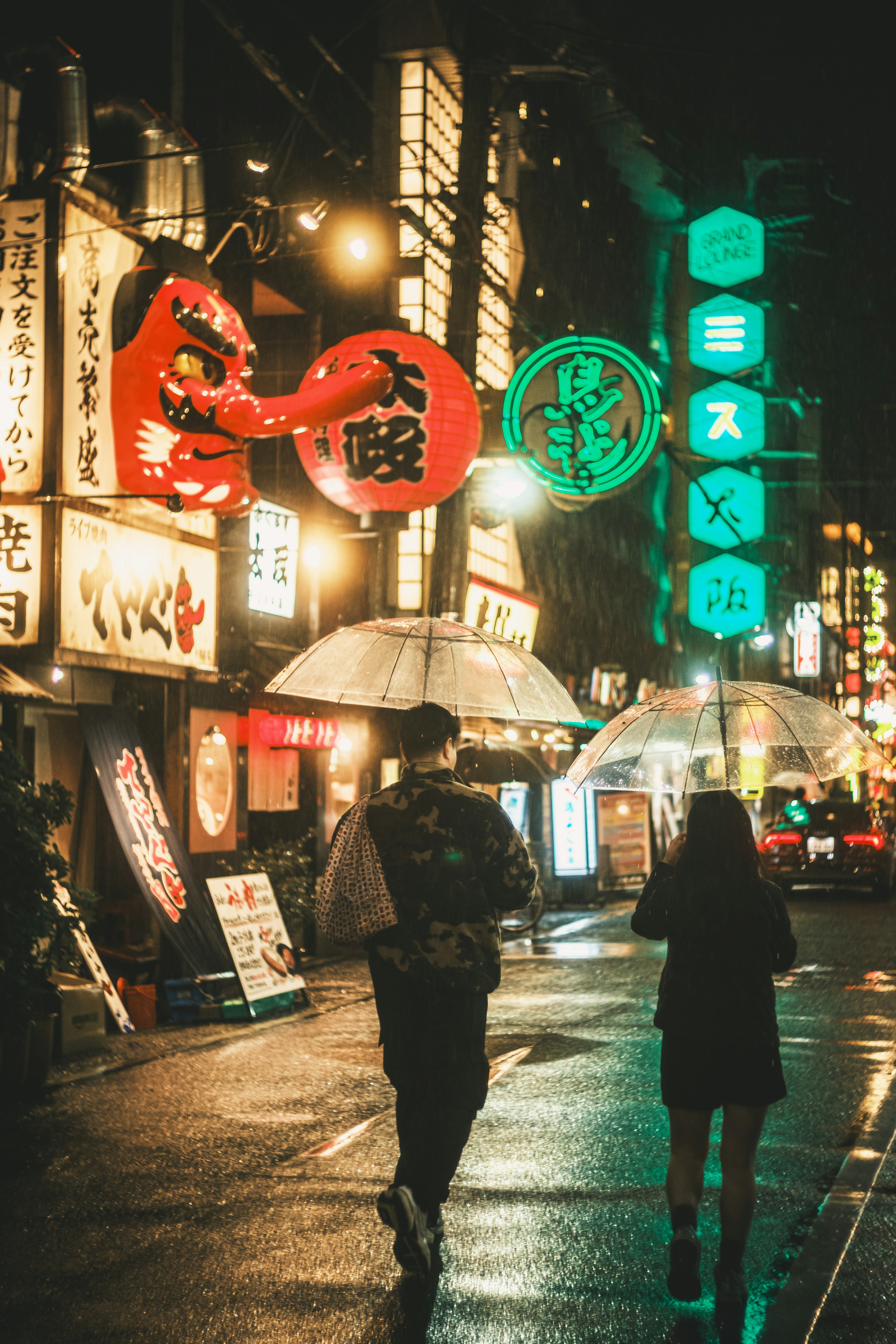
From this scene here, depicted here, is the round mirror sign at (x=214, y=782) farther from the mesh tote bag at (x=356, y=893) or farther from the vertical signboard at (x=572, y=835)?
the vertical signboard at (x=572, y=835)

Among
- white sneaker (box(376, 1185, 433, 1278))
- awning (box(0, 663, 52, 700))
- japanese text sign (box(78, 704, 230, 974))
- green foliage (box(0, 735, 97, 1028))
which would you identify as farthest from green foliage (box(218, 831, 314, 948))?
white sneaker (box(376, 1185, 433, 1278))

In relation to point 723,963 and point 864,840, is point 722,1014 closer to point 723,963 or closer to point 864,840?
point 723,963

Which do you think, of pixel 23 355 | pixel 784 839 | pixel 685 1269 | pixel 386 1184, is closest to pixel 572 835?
pixel 784 839

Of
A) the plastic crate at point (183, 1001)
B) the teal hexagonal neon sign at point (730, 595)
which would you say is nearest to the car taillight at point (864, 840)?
the teal hexagonal neon sign at point (730, 595)

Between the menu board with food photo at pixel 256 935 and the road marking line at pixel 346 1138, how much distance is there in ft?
11.4

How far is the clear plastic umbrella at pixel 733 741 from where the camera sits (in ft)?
20.4

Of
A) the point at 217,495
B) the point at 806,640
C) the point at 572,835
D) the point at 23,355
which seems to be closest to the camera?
the point at 23,355

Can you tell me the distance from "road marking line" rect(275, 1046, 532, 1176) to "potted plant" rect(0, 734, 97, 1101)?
2268 mm

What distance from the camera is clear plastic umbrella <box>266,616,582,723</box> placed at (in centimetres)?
679

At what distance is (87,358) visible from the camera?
11.8 meters

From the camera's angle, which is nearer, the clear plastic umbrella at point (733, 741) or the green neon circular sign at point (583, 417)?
the clear plastic umbrella at point (733, 741)

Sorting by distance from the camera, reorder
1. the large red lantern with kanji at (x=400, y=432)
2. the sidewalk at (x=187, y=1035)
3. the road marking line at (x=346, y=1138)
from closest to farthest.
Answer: the road marking line at (x=346, y=1138) → the sidewalk at (x=187, y=1035) → the large red lantern with kanji at (x=400, y=432)

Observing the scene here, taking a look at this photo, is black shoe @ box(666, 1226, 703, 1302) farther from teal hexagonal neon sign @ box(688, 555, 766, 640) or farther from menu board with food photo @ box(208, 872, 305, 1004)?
teal hexagonal neon sign @ box(688, 555, 766, 640)

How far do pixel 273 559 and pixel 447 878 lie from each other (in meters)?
11.4
